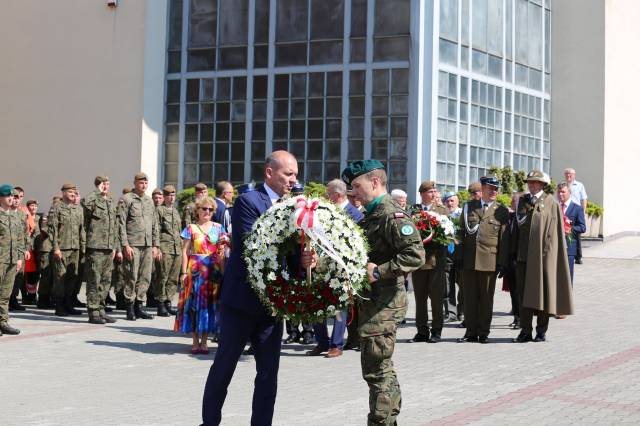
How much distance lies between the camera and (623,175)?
2945 centimetres

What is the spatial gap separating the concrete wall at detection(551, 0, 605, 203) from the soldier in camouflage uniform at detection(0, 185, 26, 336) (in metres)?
18.3

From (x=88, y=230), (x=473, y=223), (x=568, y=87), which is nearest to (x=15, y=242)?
(x=88, y=230)

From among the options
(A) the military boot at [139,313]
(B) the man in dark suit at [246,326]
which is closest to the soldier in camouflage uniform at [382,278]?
(B) the man in dark suit at [246,326]

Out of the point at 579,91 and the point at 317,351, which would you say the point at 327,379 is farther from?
the point at 579,91

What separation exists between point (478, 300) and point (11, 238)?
619 centimetres

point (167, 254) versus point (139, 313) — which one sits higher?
point (167, 254)

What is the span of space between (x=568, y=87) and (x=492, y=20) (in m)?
4.51

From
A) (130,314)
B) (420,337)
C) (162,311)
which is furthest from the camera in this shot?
(162,311)

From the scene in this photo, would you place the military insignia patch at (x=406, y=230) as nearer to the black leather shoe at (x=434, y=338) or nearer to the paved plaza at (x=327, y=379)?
the paved plaza at (x=327, y=379)

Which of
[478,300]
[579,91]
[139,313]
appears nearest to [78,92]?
[139,313]

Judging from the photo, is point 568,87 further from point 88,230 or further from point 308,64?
point 88,230

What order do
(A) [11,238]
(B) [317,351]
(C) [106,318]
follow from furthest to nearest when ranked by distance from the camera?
(C) [106,318] → (A) [11,238] → (B) [317,351]

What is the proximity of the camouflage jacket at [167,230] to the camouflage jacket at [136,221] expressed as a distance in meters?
0.76

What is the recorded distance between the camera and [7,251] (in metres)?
13.0
